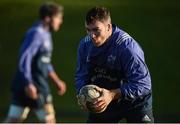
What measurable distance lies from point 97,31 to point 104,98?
2.05ft

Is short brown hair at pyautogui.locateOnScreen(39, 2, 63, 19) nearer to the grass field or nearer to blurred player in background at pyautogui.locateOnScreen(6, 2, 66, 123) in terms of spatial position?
blurred player in background at pyautogui.locateOnScreen(6, 2, 66, 123)

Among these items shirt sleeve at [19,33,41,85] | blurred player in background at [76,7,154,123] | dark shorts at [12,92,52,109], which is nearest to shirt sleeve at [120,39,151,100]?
blurred player in background at [76,7,154,123]

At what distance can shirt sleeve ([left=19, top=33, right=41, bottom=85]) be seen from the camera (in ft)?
31.7

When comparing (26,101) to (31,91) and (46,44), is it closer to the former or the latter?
(31,91)

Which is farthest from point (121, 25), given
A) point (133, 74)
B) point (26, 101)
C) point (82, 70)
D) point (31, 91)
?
point (133, 74)

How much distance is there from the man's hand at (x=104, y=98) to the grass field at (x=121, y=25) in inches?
251

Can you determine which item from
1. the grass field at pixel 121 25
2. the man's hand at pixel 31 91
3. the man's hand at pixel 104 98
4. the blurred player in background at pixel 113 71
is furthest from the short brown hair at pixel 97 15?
the grass field at pixel 121 25

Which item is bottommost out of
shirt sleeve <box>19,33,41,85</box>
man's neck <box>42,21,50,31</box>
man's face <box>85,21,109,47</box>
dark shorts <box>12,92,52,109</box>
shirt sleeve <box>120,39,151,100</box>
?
dark shorts <box>12,92,52,109</box>

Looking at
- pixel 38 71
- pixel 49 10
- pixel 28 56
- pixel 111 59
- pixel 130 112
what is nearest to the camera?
pixel 111 59

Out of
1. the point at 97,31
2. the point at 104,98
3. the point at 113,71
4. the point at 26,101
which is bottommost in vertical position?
the point at 26,101

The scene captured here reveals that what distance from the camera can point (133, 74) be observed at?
6.64 meters

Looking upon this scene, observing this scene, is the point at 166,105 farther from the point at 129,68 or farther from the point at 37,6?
the point at 129,68

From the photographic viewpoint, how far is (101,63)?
696 centimetres

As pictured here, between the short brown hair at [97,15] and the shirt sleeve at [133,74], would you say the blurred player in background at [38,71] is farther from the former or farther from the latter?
the shirt sleeve at [133,74]
